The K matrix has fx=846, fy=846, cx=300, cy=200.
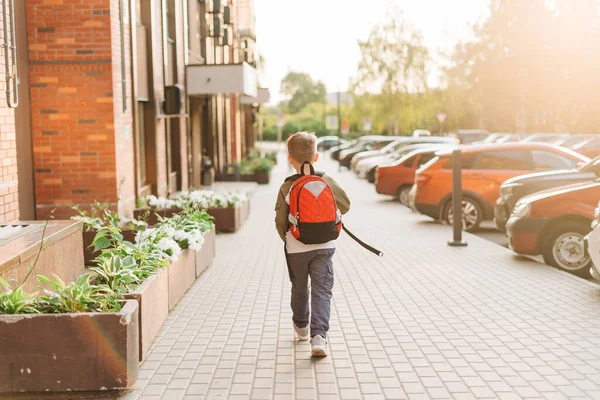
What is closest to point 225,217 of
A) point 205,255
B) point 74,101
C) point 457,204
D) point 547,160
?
point 74,101

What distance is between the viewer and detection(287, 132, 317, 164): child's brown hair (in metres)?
6.30

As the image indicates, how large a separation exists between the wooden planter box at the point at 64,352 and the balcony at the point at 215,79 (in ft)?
55.1

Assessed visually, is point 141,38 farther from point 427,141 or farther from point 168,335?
point 427,141

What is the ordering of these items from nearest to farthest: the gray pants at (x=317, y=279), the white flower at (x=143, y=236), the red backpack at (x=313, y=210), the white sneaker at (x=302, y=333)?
the red backpack at (x=313, y=210) → the gray pants at (x=317, y=279) → the white sneaker at (x=302, y=333) → the white flower at (x=143, y=236)

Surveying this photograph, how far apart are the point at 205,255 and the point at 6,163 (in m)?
2.81

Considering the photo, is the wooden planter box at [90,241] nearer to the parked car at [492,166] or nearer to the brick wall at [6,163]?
the brick wall at [6,163]

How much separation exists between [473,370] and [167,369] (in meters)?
2.16

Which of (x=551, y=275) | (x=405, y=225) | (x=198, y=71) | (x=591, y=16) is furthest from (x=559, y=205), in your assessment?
(x=591, y=16)

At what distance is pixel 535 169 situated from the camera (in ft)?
50.3

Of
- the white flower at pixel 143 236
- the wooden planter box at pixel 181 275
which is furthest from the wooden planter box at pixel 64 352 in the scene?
the white flower at pixel 143 236

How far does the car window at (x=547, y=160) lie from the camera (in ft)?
50.0

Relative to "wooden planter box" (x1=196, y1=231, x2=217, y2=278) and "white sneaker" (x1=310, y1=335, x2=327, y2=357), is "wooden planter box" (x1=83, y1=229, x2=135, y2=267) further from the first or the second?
"white sneaker" (x1=310, y1=335, x2=327, y2=357)

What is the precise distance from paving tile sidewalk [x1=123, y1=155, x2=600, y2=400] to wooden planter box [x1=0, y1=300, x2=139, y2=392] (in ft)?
1.01

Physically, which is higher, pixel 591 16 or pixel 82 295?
pixel 591 16
